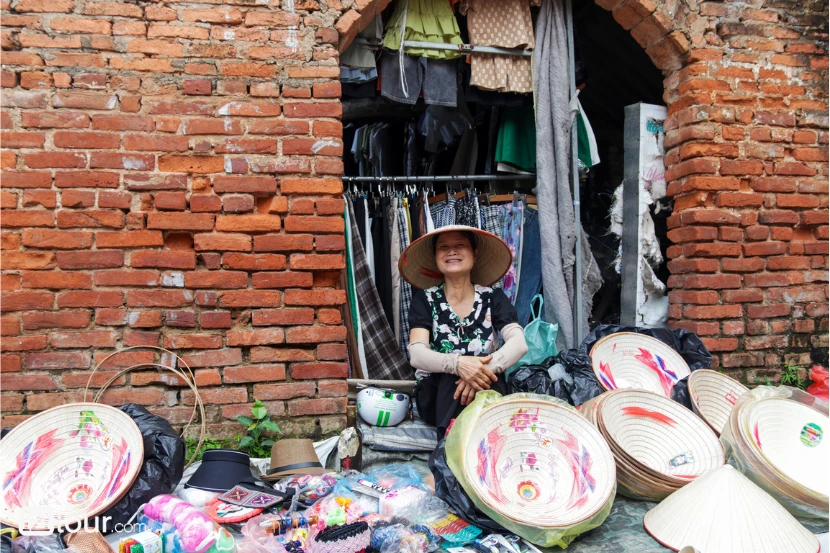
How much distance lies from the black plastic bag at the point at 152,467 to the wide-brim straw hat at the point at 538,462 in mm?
1380

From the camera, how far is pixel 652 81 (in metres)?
5.72

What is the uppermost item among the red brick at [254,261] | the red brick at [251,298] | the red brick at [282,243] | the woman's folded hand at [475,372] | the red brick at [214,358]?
the red brick at [282,243]

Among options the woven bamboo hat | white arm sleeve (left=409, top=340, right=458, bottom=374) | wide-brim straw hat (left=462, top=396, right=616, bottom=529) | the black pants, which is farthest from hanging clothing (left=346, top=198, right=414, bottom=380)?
the woven bamboo hat

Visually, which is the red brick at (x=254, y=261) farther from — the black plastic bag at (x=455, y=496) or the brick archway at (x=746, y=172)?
the brick archway at (x=746, y=172)

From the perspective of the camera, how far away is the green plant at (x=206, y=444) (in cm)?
329

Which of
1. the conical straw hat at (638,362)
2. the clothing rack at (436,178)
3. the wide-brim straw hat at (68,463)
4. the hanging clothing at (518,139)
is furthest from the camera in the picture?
the hanging clothing at (518,139)

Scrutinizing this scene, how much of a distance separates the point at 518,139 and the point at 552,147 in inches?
16.4

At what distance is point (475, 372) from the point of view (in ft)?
10.5

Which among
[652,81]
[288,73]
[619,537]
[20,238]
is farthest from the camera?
[652,81]

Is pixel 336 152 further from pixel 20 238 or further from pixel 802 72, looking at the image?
pixel 802 72

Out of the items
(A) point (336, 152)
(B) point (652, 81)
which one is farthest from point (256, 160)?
(B) point (652, 81)

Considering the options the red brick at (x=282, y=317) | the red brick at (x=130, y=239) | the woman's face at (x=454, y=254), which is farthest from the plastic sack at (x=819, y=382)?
the red brick at (x=130, y=239)

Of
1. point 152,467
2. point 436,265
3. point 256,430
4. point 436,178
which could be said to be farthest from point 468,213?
point 152,467

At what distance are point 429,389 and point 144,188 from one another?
6.51 feet
